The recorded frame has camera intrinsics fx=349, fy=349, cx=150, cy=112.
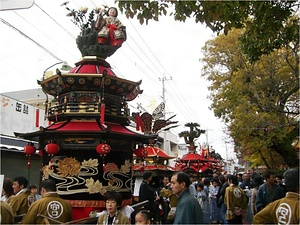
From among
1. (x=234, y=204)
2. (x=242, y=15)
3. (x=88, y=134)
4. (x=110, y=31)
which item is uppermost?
(x=110, y=31)

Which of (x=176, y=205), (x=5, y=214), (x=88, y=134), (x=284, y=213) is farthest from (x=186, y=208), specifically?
(x=88, y=134)

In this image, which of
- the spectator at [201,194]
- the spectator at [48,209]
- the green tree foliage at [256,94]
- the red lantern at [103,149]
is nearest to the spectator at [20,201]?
the spectator at [48,209]

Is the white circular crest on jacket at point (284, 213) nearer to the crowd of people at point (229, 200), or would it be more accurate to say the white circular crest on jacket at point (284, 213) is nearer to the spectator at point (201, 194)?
the crowd of people at point (229, 200)

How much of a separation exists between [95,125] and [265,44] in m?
4.42

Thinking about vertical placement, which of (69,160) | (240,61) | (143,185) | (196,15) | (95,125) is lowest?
(143,185)

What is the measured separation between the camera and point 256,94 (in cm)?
1570

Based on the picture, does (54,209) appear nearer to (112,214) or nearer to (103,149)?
(112,214)

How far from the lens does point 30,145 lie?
908cm

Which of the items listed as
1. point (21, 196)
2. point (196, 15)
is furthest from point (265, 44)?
point (21, 196)

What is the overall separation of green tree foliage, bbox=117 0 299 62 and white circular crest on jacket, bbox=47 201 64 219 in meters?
3.18

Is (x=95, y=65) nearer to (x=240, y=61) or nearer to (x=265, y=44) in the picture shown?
(x=265, y=44)

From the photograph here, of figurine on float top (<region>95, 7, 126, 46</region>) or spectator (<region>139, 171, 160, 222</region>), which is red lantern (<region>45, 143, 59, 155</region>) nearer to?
spectator (<region>139, 171, 160, 222</region>)

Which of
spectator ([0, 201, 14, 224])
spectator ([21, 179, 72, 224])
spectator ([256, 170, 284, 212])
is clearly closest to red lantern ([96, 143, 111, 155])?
spectator ([21, 179, 72, 224])

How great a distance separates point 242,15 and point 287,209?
13.4 feet
